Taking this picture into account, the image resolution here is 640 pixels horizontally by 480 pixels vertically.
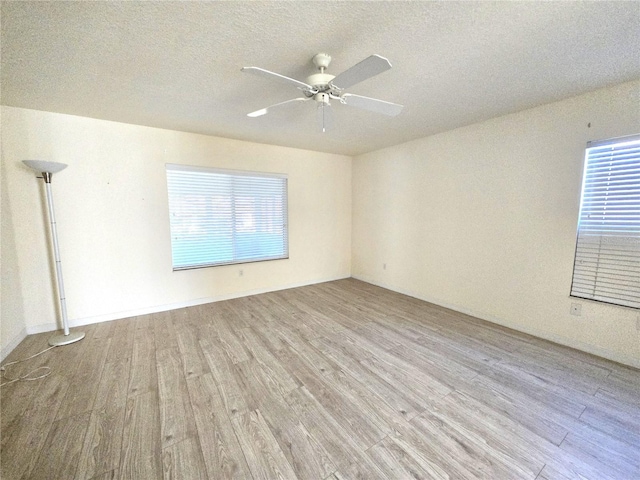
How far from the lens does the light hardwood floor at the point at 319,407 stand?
132 cm

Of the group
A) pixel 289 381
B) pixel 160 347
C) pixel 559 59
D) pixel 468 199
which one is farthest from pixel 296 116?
pixel 160 347

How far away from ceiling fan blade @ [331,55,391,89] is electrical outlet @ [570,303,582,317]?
2.91 meters

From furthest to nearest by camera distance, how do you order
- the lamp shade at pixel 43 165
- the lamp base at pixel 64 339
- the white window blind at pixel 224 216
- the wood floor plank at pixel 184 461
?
the white window blind at pixel 224 216
the lamp base at pixel 64 339
the lamp shade at pixel 43 165
the wood floor plank at pixel 184 461

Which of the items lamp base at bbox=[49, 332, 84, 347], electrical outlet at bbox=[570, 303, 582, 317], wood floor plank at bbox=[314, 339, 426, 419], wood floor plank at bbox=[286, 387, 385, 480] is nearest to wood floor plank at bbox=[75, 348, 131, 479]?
lamp base at bbox=[49, 332, 84, 347]

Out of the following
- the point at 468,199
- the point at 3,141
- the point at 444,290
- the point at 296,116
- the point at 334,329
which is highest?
the point at 296,116

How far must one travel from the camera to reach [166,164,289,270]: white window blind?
346 centimetres

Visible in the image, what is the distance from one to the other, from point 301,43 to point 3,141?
10.6ft

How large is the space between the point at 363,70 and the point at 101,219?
340 centimetres

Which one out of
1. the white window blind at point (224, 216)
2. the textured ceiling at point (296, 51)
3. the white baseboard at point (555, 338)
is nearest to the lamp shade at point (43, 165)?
the textured ceiling at point (296, 51)

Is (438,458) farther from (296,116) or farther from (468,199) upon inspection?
(296,116)

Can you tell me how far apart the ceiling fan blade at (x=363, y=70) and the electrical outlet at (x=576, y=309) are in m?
2.91

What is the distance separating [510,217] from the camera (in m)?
2.85

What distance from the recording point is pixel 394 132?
11.1 feet

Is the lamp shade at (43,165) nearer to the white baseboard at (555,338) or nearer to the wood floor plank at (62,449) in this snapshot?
the wood floor plank at (62,449)
